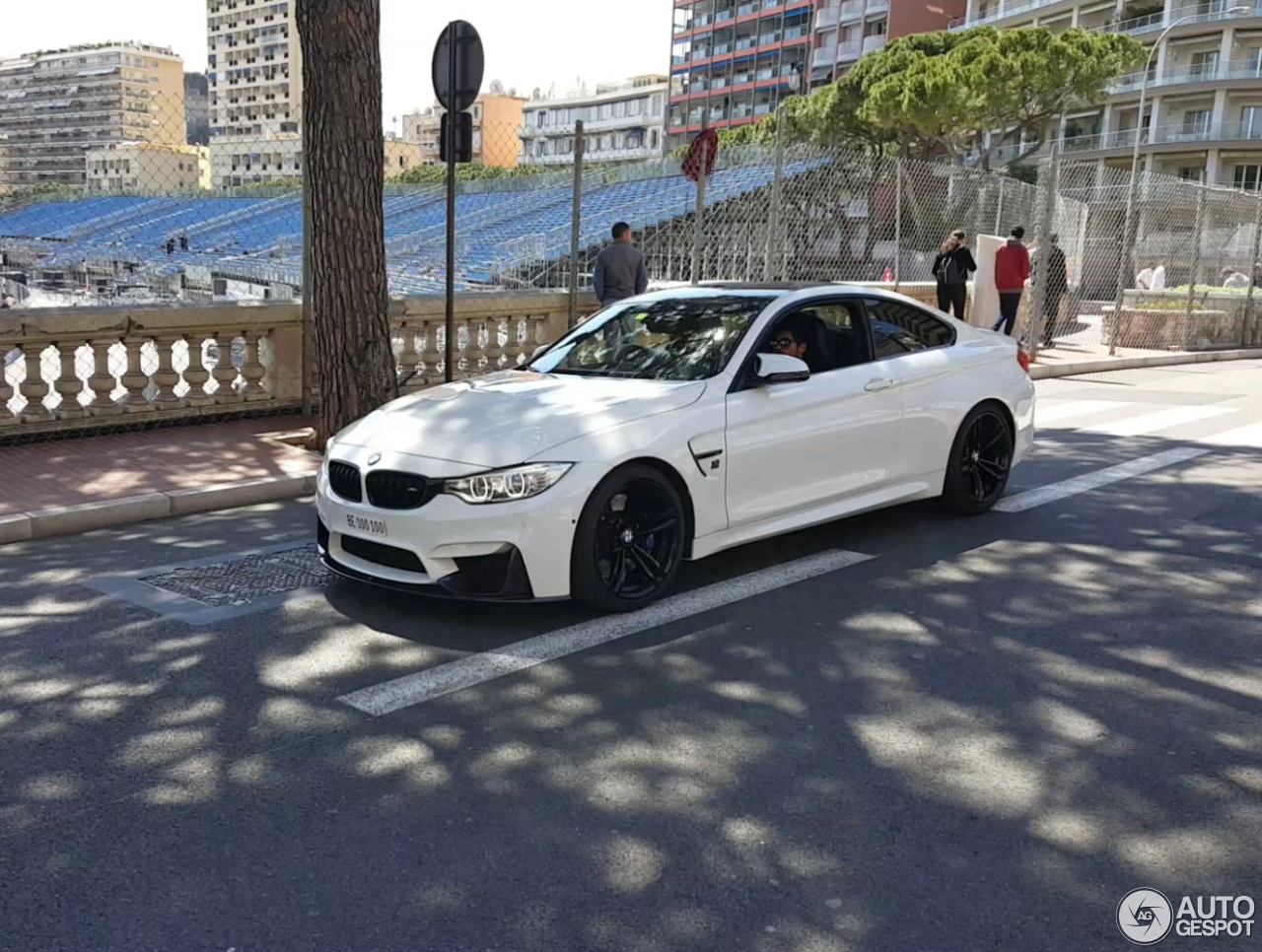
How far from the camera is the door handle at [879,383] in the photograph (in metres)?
6.45

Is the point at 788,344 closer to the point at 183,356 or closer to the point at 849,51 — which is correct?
the point at 183,356

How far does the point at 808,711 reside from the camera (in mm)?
4289

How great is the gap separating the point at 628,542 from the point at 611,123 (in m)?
129

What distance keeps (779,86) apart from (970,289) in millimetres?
83282

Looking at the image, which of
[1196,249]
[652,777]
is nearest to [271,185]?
[1196,249]

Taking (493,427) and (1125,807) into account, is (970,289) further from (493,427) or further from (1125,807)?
(1125,807)

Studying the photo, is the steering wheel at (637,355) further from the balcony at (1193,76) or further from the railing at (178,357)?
the balcony at (1193,76)

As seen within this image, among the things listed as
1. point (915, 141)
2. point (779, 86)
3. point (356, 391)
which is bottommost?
point (356, 391)

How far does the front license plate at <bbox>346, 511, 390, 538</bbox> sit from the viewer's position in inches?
203

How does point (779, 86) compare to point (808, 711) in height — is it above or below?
above

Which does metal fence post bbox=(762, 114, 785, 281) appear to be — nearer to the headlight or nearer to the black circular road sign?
the black circular road sign

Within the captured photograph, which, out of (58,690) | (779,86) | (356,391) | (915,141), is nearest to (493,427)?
(58,690)

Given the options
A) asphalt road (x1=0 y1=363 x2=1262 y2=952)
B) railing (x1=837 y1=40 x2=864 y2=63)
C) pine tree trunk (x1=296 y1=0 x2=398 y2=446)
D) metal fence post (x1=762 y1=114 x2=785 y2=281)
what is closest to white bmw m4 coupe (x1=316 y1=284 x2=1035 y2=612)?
asphalt road (x1=0 y1=363 x2=1262 y2=952)

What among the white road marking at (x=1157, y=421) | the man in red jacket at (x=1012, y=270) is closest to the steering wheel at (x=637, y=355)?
the white road marking at (x=1157, y=421)
